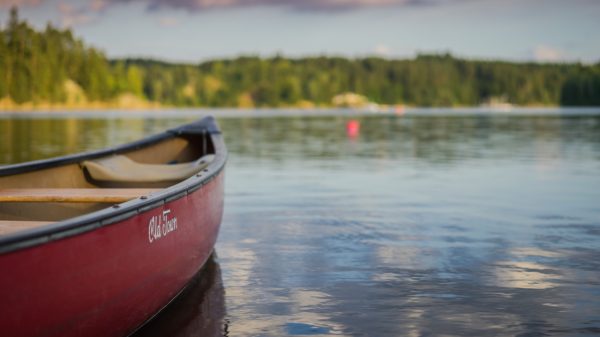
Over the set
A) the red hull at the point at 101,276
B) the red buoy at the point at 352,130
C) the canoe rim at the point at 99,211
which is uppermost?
the canoe rim at the point at 99,211

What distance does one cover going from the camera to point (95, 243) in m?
5.94

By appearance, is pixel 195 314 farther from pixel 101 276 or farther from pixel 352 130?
→ pixel 352 130

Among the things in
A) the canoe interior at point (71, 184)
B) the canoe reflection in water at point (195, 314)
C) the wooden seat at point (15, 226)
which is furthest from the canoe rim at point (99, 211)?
the canoe reflection in water at point (195, 314)

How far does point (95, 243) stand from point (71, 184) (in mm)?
5846

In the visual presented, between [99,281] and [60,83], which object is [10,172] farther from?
[60,83]

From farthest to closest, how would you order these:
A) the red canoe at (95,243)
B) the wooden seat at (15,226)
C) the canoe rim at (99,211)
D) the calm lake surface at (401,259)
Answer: the calm lake surface at (401,259) → the wooden seat at (15,226) → the red canoe at (95,243) → the canoe rim at (99,211)

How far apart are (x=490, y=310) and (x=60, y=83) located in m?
179

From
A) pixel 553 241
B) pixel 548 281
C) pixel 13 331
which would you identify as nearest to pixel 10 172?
pixel 13 331

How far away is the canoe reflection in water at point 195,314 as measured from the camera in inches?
→ 310

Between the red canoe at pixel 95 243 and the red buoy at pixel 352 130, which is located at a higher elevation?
the red canoe at pixel 95 243

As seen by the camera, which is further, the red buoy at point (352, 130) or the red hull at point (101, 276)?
the red buoy at point (352, 130)

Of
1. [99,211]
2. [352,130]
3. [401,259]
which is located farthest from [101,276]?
[352,130]

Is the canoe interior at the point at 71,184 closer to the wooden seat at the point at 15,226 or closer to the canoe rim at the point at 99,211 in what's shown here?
the wooden seat at the point at 15,226

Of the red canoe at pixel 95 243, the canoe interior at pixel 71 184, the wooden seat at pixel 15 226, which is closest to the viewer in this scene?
the red canoe at pixel 95 243
